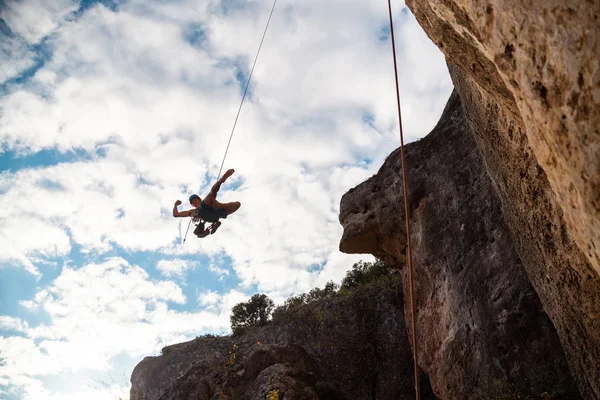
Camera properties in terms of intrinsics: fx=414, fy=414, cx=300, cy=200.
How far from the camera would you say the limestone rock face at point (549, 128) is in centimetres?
272

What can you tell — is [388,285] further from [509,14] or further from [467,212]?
[509,14]

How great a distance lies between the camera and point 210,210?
11594mm

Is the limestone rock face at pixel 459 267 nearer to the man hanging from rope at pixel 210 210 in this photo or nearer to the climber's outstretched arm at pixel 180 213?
the man hanging from rope at pixel 210 210

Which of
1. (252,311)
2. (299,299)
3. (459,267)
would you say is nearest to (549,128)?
(459,267)

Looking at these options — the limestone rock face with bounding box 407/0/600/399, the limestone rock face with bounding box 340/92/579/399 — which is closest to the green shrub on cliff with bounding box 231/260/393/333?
the limestone rock face with bounding box 340/92/579/399

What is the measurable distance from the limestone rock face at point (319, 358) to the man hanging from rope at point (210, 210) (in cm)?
358

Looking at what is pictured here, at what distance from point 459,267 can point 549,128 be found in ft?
23.6

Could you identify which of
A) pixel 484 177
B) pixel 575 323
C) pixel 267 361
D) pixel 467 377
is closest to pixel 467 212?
pixel 484 177

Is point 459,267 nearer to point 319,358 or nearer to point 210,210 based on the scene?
point 210,210

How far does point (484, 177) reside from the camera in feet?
33.5

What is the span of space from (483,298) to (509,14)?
6.90 meters

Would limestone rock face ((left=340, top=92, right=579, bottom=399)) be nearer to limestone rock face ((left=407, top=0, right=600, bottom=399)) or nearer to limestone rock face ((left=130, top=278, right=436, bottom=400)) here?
limestone rock face ((left=407, top=0, right=600, bottom=399))

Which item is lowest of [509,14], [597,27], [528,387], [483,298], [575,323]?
[528,387]

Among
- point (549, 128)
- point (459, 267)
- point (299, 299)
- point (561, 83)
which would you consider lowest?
point (549, 128)
